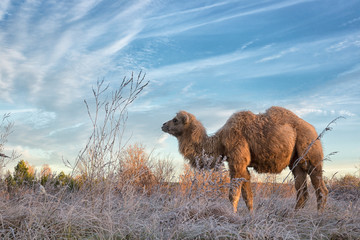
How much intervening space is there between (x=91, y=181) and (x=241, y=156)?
3.29 metres

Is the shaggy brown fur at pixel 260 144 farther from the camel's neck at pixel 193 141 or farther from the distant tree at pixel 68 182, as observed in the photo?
the distant tree at pixel 68 182

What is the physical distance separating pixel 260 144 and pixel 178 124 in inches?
75.2

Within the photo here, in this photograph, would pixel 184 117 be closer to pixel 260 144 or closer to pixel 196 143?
pixel 196 143

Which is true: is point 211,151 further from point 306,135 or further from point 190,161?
point 306,135

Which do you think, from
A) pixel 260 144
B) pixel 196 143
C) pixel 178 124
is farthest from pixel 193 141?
pixel 260 144

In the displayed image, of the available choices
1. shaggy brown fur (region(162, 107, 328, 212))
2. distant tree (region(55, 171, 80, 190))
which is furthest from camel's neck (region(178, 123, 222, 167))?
distant tree (region(55, 171, 80, 190))

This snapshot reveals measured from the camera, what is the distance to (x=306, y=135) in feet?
24.9

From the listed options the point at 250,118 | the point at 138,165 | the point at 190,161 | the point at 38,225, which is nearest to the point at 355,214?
the point at 250,118

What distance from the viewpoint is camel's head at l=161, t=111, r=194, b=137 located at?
26.4ft

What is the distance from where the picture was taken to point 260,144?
7.27m

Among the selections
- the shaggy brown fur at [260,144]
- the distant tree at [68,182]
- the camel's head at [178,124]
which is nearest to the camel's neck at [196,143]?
the shaggy brown fur at [260,144]

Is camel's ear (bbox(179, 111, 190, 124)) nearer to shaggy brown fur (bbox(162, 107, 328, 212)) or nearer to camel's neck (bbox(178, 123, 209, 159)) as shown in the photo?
shaggy brown fur (bbox(162, 107, 328, 212))

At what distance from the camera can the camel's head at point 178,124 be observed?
8.06 meters

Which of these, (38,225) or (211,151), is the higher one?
(211,151)
